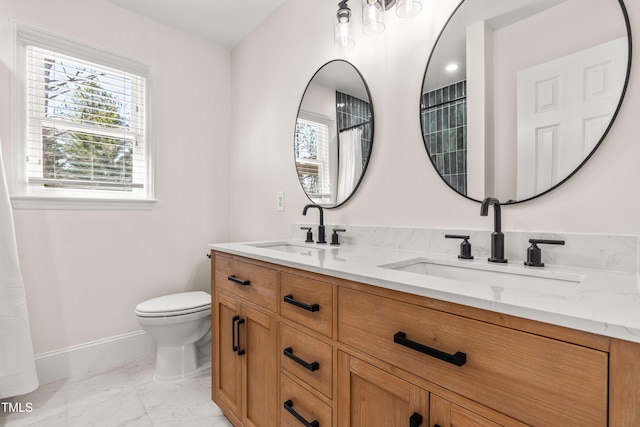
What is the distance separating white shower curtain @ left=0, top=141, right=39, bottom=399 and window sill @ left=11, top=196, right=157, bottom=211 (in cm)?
24

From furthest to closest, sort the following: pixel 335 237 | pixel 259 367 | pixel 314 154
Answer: pixel 314 154 < pixel 335 237 < pixel 259 367

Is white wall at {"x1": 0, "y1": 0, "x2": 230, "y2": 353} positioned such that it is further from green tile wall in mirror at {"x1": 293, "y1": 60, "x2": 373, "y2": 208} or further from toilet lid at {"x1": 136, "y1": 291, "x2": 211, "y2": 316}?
green tile wall in mirror at {"x1": 293, "y1": 60, "x2": 373, "y2": 208}

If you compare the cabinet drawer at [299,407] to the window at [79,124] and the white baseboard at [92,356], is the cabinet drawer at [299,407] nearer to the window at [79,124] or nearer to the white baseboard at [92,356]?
the white baseboard at [92,356]

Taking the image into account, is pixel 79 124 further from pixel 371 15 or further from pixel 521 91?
pixel 521 91

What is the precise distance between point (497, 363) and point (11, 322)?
2.24 m

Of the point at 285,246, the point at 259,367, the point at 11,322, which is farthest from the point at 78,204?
the point at 259,367

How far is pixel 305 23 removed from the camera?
6.59ft

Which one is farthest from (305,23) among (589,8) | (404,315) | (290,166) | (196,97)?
(404,315)

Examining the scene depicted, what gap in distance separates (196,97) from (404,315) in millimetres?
2505

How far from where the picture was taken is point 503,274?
3.34 feet

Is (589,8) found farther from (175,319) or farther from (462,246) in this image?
(175,319)

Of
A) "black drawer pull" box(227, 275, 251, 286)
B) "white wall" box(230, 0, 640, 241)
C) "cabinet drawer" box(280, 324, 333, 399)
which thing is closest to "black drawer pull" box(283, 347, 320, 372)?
"cabinet drawer" box(280, 324, 333, 399)

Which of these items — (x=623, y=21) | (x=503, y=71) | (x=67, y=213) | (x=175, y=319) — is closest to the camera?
(x=623, y=21)

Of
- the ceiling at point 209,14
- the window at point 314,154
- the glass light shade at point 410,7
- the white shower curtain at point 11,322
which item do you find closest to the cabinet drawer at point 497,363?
the window at point 314,154
